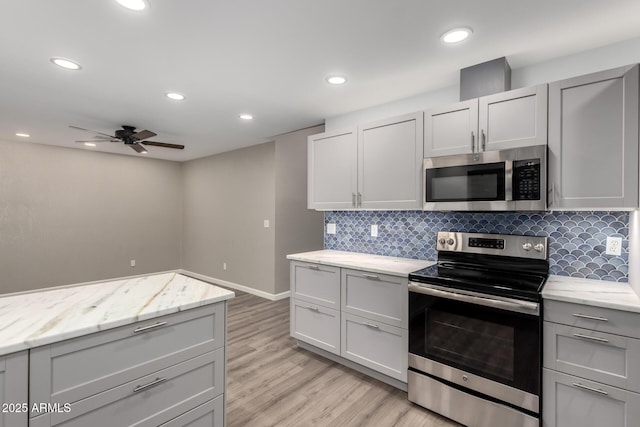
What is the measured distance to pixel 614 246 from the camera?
75.6 inches

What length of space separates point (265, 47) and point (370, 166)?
130 cm

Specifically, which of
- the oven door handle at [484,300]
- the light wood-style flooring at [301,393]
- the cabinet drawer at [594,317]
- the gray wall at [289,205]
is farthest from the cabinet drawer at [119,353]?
the gray wall at [289,205]

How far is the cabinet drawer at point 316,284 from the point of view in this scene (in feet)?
8.82

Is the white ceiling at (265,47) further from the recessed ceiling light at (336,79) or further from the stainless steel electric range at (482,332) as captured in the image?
the stainless steel electric range at (482,332)

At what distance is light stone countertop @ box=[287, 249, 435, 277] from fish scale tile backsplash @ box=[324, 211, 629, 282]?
137mm

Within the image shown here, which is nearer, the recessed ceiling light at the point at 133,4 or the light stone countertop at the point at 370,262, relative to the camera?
the recessed ceiling light at the point at 133,4

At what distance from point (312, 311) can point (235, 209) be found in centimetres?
309

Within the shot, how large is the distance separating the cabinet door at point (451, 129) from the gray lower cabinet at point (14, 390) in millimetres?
2521

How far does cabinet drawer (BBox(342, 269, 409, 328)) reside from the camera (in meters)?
2.27

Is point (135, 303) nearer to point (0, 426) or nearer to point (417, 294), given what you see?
point (0, 426)

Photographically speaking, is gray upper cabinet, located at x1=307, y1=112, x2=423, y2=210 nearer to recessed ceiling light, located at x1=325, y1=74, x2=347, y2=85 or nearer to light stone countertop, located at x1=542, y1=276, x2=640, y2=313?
recessed ceiling light, located at x1=325, y1=74, x2=347, y2=85

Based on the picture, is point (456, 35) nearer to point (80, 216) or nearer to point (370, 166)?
point (370, 166)

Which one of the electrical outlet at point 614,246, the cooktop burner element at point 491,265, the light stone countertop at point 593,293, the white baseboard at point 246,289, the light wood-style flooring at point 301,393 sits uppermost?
the electrical outlet at point 614,246

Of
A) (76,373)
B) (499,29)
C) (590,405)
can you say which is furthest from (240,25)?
(590,405)
